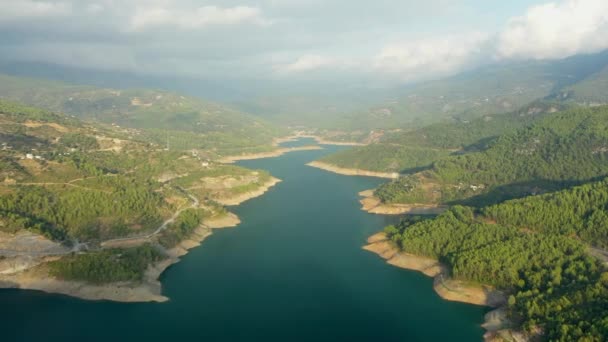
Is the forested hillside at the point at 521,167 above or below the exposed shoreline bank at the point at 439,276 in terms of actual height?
above

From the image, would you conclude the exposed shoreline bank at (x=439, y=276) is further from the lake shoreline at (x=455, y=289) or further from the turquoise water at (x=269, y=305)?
the turquoise water at (x=269, y=305)

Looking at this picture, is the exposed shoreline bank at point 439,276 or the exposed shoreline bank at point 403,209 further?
the exposed shoreline bank at point 403,209

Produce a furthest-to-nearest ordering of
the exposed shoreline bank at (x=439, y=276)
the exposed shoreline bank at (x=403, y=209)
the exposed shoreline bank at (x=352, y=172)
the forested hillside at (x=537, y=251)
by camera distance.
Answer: the exposed shoreline bank at (x=352, y=172)
the exposed shoreline bank at (x=403, y=209)
the exposed shoreline bank at (x=439, y=276)
the forested hillside at (x=537, y=251)

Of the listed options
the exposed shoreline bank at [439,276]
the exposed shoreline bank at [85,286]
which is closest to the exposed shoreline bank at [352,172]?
the exposed shoreline bank at [439,276]

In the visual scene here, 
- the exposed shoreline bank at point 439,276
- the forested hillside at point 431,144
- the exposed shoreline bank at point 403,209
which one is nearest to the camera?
the exposed shoreline bank at point 439,276

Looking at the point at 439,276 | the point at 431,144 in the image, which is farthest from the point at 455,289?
the point at 431,144

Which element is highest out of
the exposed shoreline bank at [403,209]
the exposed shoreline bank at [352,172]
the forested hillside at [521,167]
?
the forested hillside at [521,167]

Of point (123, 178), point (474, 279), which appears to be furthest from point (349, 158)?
point (474, 279)
